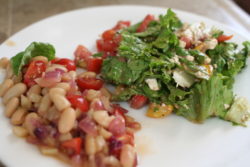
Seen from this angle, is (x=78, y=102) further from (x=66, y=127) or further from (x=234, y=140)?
(x=234, y=140)

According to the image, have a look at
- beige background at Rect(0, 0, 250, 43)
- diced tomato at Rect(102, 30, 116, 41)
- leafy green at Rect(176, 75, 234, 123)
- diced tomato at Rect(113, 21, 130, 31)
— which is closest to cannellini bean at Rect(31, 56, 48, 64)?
diced tomato at Rect(102, 30, 116, 41)

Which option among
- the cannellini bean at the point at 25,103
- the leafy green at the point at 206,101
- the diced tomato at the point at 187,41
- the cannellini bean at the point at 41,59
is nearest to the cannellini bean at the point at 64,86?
the cannellini bean at the point at 25,103

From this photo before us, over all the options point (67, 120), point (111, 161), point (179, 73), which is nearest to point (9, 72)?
point (67, 120)

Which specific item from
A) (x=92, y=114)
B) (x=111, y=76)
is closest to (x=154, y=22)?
(x=111, y=76)

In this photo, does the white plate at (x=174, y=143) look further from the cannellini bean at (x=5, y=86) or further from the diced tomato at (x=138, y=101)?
the cannellini bean at (x=5, y=86)

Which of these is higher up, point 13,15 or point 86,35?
point 86,35
